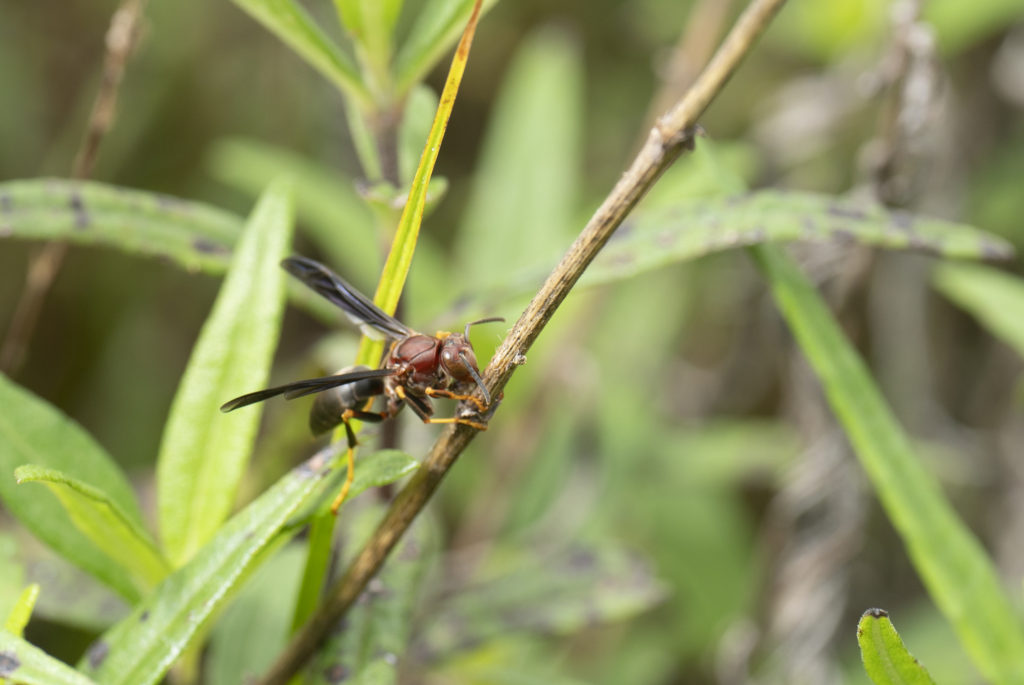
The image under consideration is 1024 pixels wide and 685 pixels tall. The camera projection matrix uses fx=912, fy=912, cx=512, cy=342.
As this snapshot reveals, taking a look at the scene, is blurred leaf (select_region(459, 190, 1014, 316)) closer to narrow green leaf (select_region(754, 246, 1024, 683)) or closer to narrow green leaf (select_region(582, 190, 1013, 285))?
narrow green leaf (select_region(582, 190, 1013, 285))

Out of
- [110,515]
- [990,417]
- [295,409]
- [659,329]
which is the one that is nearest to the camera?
[110,515]

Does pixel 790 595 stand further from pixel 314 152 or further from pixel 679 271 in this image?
pixel 314 152

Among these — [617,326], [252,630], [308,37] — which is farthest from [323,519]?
[617,326]

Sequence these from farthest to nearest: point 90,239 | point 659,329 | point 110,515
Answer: point 659,329, point 90,239, point 110,515

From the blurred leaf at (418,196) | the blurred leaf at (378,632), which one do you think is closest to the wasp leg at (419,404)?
the blurred leaf at (378,632)

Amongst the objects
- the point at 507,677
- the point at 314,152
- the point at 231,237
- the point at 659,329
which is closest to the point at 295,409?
the point at 231,237

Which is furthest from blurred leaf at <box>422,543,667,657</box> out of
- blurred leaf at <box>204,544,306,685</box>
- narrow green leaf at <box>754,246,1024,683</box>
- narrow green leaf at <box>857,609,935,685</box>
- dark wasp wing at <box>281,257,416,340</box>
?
narrow green leaf at <box>857,609,935,685</box>

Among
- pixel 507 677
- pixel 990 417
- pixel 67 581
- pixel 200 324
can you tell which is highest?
pixel 200 324
